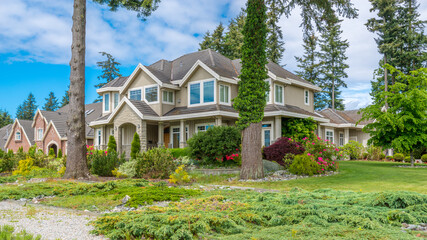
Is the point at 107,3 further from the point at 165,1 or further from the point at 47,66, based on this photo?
the point at 47,66

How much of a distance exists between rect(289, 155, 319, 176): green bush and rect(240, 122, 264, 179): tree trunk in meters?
2.05

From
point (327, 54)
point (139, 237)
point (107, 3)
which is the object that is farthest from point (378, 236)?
point (327, 54)

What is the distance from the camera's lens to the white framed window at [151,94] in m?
24.2

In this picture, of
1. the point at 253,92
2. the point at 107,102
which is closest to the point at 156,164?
the point at 253,92

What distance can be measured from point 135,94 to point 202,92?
5.79m

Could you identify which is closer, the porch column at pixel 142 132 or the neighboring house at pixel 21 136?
the porch column at pixel 142 132

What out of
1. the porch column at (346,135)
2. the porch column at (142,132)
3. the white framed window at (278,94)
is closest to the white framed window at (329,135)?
the porch column at (346,135)

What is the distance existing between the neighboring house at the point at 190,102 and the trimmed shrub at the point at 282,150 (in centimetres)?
345

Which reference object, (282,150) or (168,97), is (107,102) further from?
(282,150)

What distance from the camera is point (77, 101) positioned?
546 inches

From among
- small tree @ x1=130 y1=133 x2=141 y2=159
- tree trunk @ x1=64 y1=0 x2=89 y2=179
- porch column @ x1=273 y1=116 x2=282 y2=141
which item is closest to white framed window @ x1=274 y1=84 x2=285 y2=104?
porch column @ x1=273 y1=116 x2=282 y2=141

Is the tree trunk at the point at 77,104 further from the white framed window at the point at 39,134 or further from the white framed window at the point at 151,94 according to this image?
the white framed window at the point at 39,134

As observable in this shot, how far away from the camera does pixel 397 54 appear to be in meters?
36.5

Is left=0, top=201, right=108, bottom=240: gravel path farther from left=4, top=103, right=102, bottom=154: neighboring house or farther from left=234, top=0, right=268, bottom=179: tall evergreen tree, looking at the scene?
left=4, top=103, right=102, bottom=154: neighboring house
